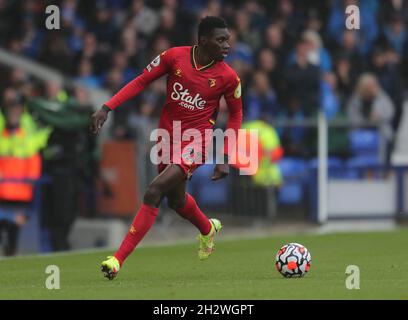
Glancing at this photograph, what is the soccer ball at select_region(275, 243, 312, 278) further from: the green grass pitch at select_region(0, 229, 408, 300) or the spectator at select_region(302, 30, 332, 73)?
the spectator at select_region(302, 30, 332, 73)

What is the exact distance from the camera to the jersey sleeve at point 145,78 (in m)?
11.1

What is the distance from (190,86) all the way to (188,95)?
8 centimetres

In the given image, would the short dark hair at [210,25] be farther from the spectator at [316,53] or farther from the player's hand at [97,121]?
the spectator at [316,53]

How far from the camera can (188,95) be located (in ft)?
37.7

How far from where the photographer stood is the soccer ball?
35.6 ft

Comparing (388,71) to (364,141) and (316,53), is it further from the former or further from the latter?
(364,141)

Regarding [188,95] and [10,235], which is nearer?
[188,95]

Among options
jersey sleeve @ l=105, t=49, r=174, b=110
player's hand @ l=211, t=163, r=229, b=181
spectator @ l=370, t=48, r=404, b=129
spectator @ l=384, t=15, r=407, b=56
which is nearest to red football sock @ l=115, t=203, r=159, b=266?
player's hand @ l=211, t=163, r=229, b=181

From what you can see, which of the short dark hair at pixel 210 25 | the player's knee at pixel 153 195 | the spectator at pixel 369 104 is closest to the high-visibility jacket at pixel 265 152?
the spectator at pixel 369 104

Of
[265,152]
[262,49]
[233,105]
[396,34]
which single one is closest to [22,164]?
[265,152]

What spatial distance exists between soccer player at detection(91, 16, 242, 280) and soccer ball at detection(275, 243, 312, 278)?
94 centimetres
